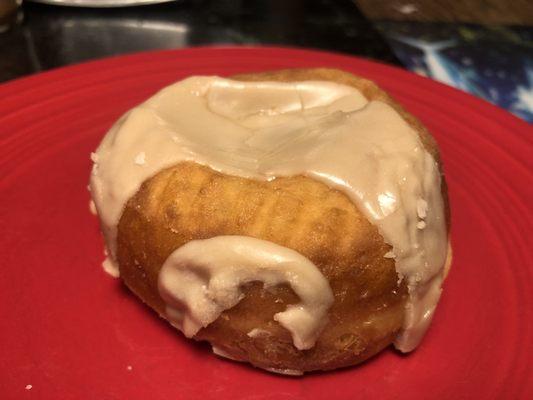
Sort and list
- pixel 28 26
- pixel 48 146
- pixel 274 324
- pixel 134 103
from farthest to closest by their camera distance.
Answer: pixel 28 26 → pixel 134 103 → pixel 48 146 → pixel 274 324

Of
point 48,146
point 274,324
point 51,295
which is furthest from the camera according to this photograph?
point 48,146

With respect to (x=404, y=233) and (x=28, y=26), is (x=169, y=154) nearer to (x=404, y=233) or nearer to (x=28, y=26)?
(x=404, y=233)

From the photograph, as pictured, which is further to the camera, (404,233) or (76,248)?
(76,248)

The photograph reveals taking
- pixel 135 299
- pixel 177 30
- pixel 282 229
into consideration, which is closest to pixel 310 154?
pixel 282 229

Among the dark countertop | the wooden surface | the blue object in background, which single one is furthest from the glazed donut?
the wooden surface

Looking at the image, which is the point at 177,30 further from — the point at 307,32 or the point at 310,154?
the point at 310,154

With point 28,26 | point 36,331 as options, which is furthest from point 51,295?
point 28,26

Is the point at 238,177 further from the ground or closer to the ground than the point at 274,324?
further from the ground

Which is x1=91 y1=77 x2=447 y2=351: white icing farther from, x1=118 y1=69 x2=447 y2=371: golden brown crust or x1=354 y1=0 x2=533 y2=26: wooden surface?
x1=354 y1=0 x2=533 y2=26: wooden surface

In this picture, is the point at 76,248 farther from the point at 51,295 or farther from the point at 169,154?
the point at 169,154
